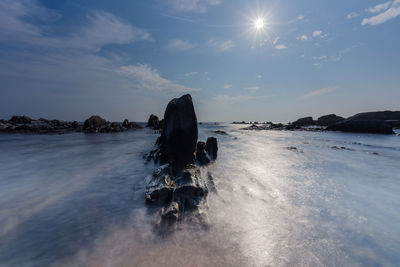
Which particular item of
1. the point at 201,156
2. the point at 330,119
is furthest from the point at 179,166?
the point at 330,119

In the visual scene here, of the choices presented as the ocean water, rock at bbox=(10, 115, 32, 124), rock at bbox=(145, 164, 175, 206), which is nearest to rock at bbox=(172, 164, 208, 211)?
rock at bbox=(145, 164, 175, 206)

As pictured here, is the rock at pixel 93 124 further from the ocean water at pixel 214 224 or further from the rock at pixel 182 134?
the rock at pixel 182 134

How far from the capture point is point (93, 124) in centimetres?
3981

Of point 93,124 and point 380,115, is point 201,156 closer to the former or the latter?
point 93,124

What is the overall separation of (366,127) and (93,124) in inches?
2826

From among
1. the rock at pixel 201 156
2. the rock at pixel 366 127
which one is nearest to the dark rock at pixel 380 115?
the rock at pixel 366 127

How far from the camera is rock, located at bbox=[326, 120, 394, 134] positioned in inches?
1483

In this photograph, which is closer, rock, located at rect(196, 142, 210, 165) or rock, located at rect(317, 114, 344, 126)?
rock, located at rect(196, 142, 210, 165)

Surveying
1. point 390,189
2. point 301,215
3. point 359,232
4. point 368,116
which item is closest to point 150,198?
point 301,215

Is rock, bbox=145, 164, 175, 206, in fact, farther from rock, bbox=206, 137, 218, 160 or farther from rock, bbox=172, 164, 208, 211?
rock, bbox=206, 137, 218, 160

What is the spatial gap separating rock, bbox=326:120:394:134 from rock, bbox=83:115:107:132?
67.3 meters

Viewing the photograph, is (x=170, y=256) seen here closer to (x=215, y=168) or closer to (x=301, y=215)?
(x=301, y=215)

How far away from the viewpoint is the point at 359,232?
13.2ft

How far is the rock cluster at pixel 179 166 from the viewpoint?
4.96 meters
